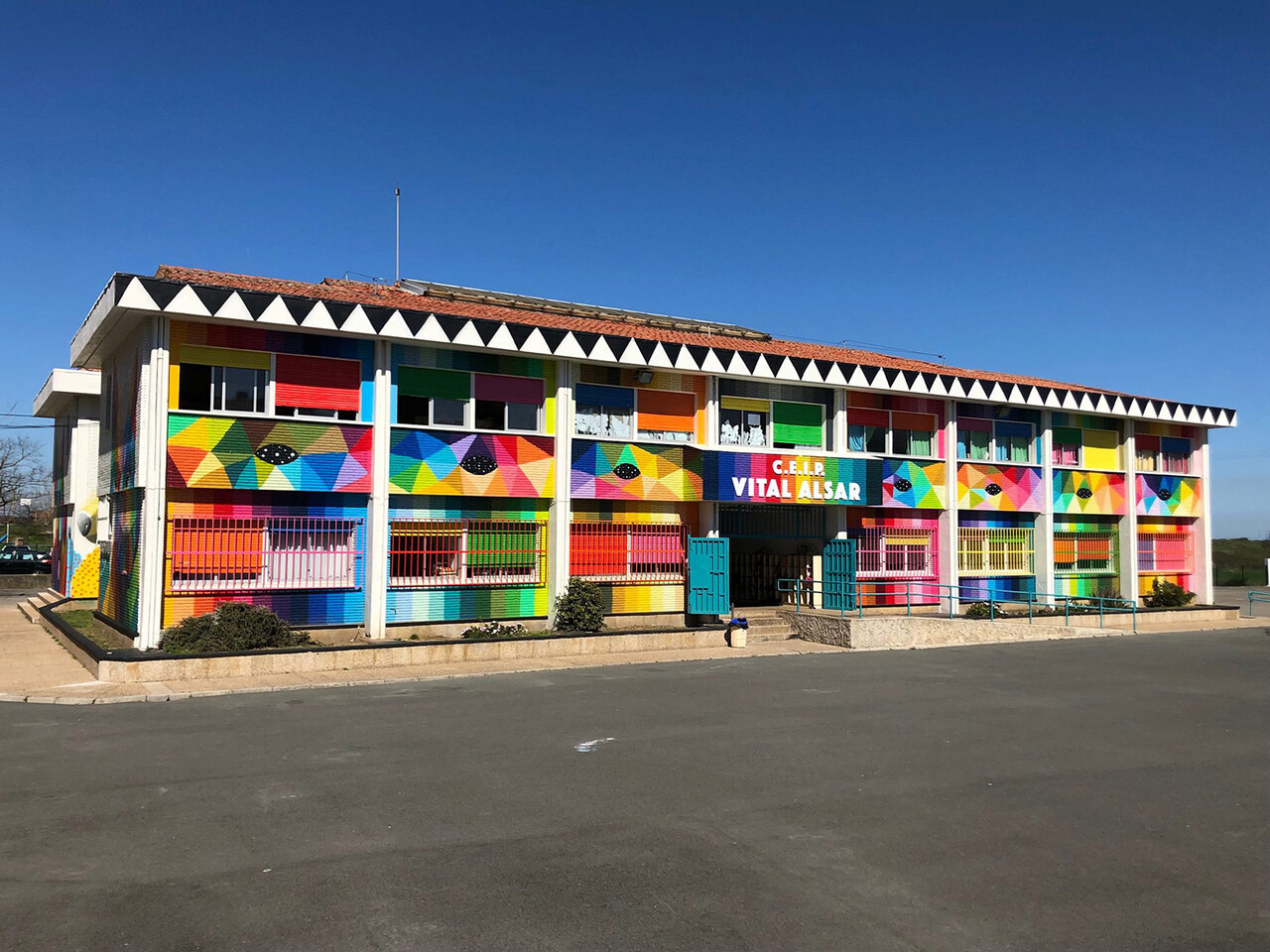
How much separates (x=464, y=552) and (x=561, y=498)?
7.73 feet

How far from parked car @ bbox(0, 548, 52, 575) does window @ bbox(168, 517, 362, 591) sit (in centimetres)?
3468

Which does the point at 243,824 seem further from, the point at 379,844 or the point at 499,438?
the point at 499,438

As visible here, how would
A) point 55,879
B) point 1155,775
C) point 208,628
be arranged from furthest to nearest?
point 208,628 → point 1155,775 → point 55,879

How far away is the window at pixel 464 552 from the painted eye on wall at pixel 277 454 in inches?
92.4

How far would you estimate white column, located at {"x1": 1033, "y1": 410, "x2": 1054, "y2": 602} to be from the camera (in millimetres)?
28812

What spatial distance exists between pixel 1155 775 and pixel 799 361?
1605 centimetres

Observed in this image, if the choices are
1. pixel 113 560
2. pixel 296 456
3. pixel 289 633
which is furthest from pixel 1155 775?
pixel 113 560

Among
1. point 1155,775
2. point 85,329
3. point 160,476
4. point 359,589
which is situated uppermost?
point 85,329

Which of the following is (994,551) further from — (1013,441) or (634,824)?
(634,824)

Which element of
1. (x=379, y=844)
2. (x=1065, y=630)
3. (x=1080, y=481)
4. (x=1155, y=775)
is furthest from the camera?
(x=1080, y=481)

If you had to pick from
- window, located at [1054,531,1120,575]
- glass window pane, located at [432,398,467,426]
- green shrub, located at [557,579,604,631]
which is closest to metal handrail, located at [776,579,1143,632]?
window, located at [1054,531,1120,575]

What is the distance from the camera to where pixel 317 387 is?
18.5 m

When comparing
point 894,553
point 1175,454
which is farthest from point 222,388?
point 1175,454

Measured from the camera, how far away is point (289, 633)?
56.0 feet
